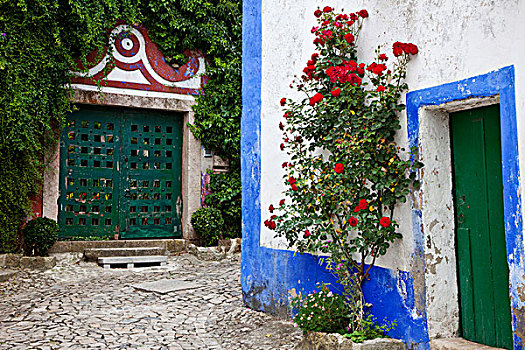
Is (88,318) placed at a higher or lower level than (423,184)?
lower

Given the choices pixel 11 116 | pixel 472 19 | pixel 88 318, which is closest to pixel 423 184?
pixel 472 19

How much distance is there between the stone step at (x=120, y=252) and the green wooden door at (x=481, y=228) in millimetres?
6387

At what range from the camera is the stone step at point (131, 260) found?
824 centimetres

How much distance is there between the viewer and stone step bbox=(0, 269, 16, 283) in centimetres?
693

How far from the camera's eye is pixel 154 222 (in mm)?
9672

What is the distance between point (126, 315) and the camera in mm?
5582

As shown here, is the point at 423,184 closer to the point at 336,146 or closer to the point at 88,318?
the point at 336,146

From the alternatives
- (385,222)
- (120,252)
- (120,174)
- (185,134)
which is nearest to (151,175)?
(120,174)

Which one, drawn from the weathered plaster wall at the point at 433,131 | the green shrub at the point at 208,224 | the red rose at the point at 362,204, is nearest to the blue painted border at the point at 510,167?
the weathered plaster wall at the point at 433,131

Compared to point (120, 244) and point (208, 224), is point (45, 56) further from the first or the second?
point (208, 224)

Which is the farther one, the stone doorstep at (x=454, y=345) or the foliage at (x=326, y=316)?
the foliage at (x=326, y=316)

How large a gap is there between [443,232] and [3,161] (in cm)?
694

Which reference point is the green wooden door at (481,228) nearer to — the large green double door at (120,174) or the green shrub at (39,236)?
the green shrub at (39,236)

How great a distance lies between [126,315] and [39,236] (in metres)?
2.99
